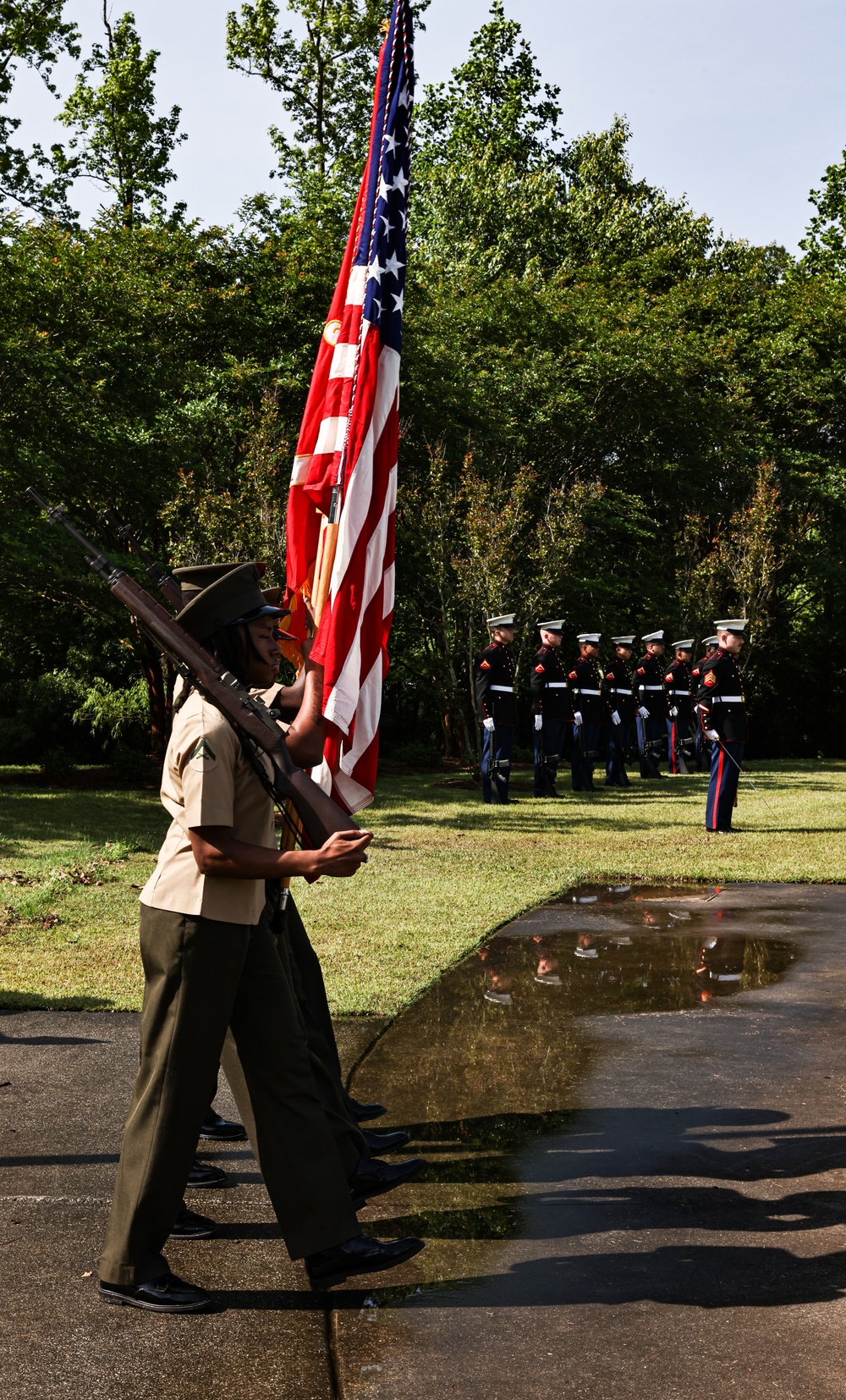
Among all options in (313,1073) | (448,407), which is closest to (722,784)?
(313,1073)

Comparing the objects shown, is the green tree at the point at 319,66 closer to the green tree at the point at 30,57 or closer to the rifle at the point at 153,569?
the green tree at the point at 30,57

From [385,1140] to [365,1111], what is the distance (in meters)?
0.31

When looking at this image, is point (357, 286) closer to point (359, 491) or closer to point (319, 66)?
point (359, 491)

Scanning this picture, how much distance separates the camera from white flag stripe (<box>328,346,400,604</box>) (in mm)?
5125

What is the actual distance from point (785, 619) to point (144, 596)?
2646 cm

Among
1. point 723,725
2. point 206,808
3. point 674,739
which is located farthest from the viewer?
point 674,739

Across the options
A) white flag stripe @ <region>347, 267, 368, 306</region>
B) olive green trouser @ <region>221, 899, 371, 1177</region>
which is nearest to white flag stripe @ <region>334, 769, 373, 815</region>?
olive green trouser @ <region>221, 899, 371, 1177</region>

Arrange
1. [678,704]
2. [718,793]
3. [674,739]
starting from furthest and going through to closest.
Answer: [678,704] < [674,739] < [718,793]

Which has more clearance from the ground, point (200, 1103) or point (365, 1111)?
point (200, 1103)

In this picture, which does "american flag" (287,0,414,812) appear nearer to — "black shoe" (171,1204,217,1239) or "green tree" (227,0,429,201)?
"black shoe" (171,1204,217,1239)

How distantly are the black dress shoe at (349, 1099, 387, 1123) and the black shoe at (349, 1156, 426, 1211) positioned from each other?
0.43 meters

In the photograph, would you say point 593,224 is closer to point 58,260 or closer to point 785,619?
point 785,619

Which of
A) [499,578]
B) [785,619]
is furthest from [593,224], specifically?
[499,578]

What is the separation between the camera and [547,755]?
18344 mm
